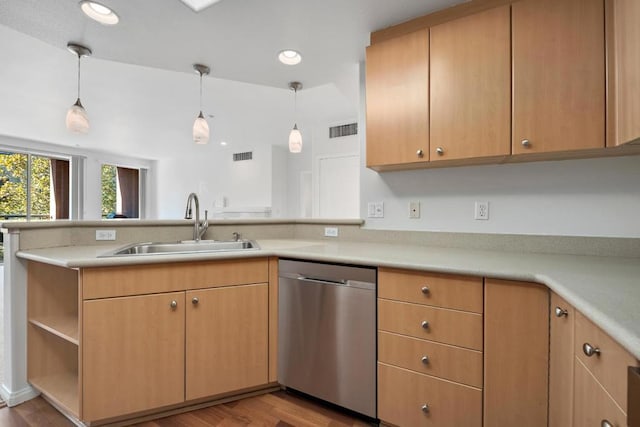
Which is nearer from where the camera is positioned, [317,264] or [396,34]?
[317,264]

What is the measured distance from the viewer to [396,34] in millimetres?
1872

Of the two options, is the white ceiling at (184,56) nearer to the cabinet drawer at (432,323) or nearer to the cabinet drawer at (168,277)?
the cabinet drawer at (168,277)

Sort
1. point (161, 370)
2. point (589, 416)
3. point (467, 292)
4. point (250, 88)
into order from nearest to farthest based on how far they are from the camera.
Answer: point (589, 416), point (467, 292), point (161, 370), point (250, 88)

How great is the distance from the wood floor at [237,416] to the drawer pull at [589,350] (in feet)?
3.71

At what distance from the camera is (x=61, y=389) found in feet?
5.87

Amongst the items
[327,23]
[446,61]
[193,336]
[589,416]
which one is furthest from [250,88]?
[589,416]

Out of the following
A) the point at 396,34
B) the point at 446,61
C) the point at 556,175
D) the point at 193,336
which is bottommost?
the point at 193,336

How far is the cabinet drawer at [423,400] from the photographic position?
1.35 m

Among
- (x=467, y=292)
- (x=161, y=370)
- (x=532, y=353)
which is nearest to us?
(x=532, y=353)

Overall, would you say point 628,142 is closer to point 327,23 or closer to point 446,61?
point 446,61

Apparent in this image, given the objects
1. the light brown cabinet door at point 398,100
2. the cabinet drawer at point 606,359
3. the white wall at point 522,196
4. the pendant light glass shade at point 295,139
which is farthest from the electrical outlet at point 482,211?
the pendant light glass shade at point 295,139

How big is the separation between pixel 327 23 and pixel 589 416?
198cm

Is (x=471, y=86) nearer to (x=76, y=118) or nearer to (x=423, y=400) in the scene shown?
(x=423, y=400)

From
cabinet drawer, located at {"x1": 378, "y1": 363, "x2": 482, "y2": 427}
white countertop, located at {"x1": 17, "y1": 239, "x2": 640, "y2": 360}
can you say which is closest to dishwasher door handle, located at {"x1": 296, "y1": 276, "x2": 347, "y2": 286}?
white countertop, located at {"x1": 17, "y1": 239, "x2": 640, "y2": 360}
